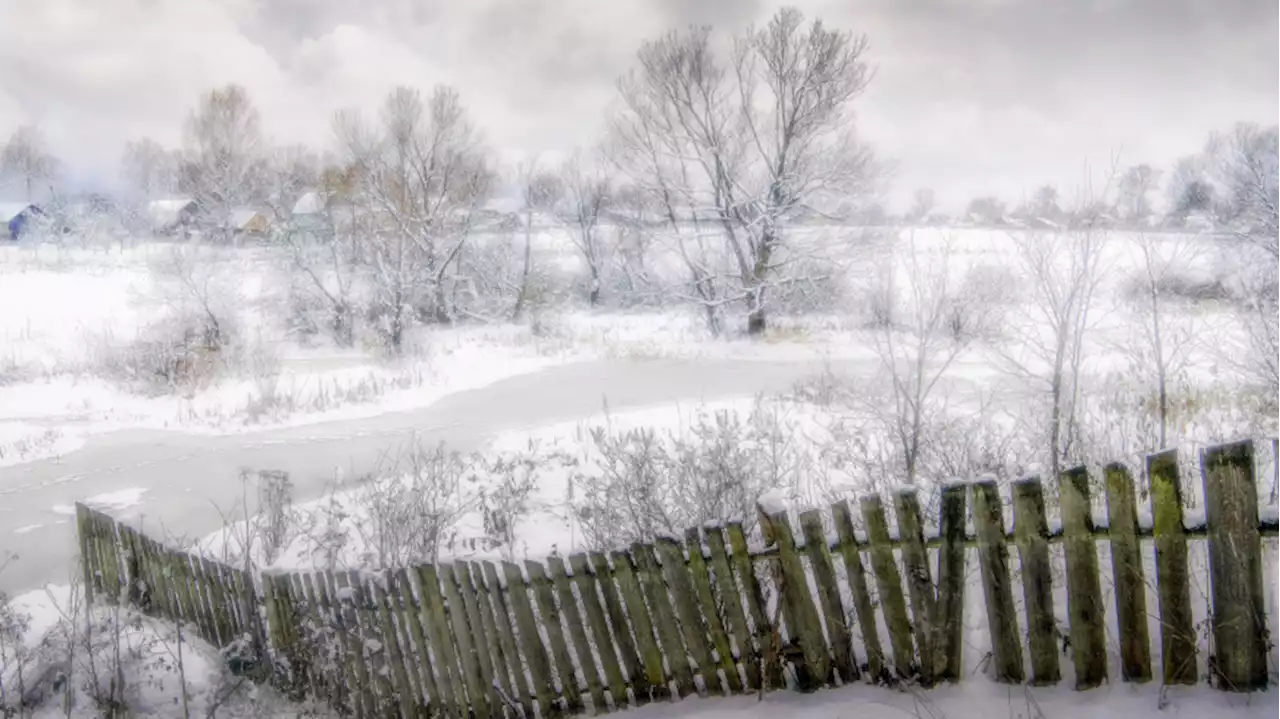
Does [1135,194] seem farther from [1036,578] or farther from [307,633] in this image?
[307,633]

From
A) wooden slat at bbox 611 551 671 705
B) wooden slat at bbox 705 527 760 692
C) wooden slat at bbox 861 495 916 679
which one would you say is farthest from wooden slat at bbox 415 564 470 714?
wooden slat at bbox 861 495 916 679

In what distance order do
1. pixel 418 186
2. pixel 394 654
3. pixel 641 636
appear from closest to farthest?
pixel 641 636 → pixel 394 654 → pixel 418 186

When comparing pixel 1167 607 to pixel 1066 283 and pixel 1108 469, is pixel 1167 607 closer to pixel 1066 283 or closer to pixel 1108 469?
pixel 1108 469

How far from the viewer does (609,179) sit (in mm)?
26516

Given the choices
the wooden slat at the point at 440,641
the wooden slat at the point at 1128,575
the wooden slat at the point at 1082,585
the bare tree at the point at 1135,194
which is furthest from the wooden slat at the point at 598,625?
the bare tree at the point at 1135,194

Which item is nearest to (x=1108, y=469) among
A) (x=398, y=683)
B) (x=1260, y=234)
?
(x=398, y=683)

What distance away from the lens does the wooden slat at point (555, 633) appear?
384 centimetres

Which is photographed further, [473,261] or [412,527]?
[473,261]

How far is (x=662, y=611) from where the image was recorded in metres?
3.63

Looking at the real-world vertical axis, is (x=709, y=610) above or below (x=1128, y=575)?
below

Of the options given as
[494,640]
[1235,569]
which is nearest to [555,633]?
[494,640]

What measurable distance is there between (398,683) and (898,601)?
114 inches

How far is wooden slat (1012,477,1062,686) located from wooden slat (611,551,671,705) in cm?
165

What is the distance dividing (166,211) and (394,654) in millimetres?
54760
